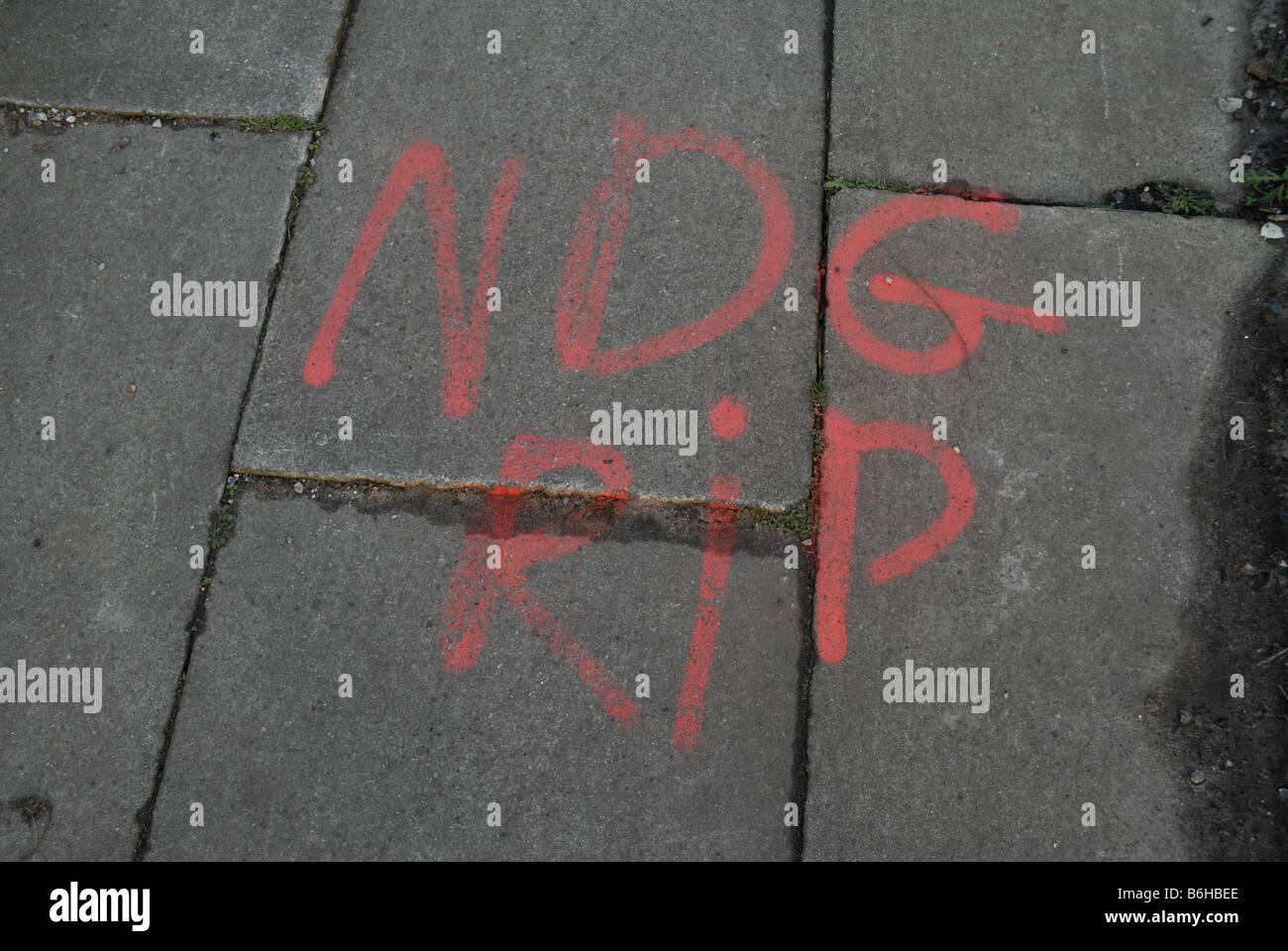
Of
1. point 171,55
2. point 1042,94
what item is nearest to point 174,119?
point 171,55

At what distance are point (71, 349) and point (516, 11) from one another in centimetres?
233

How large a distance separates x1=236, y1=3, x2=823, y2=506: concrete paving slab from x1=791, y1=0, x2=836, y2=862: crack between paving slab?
0.04m

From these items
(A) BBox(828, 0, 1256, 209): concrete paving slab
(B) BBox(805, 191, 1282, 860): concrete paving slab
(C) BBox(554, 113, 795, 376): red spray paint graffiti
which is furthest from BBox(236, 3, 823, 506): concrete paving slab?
(B) BBox(805, 191, 1282, 860): concrete paving slab

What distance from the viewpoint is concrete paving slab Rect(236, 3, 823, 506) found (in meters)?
3.09

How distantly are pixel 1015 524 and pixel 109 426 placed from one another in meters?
3.51

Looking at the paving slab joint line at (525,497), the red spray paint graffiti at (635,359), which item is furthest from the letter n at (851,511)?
the paving slab joint line at (525,497)

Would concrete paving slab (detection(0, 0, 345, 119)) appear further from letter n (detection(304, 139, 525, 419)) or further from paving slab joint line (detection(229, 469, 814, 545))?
paving slab joint line (detection(229, 469, 814, 545))

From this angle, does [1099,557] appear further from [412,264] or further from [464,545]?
[412,264]

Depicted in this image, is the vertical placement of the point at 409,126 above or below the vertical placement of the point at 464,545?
above

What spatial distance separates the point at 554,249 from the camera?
3244mm

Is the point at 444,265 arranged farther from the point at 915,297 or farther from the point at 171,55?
the point at 915,297

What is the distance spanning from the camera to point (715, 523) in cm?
302
